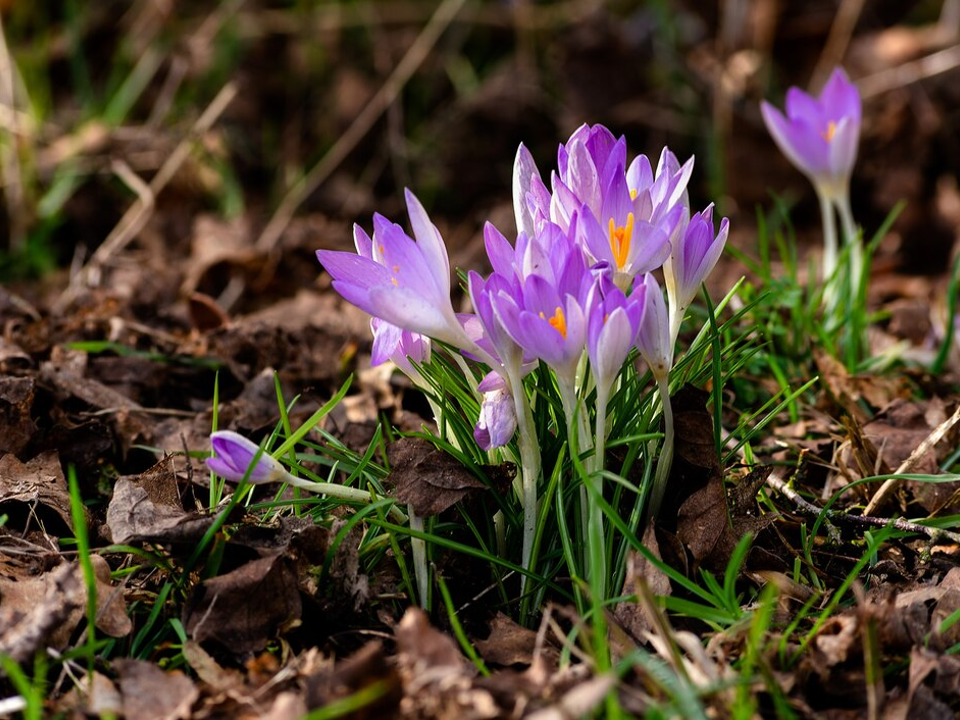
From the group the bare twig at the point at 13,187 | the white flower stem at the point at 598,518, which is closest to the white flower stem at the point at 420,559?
the white flower stem at the point at 598,518

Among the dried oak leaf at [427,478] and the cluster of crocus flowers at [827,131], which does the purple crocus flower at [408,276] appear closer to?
the dried oak leaf at [427,478]

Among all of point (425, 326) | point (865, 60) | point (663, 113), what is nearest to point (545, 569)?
point (425, 326)

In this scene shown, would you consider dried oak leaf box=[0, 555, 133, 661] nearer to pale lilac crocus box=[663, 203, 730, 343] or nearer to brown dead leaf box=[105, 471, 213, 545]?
brown dead leaf box=[105, 471, 213, 545]

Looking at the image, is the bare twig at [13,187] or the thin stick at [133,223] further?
the bare twig at [13,187]

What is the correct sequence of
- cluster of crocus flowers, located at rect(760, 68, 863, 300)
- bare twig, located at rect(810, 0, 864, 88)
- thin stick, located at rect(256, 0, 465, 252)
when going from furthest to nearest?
1. bare twig, located at rect(810, 0, 864, 88)
2. thin stick, located at rect(256, 0, 465, 252)
3. cluster of crocus flowers, located at rect(760, 68, 863, 300)

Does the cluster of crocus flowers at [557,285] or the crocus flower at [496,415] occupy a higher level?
the cluster of crocus flowers at [557,285]

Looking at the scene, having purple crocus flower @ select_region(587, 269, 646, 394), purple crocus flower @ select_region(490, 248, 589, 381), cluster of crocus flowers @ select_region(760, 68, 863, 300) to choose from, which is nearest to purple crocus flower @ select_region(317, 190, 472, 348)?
purple crocus flower @ select_region(490, 248, 589, 381)

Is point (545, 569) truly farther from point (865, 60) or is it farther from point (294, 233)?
point (865, 60)
